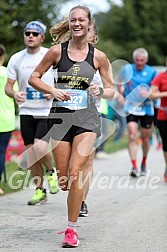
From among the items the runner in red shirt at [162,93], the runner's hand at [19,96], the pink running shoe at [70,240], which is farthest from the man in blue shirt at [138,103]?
the pink running shoe at [70,240]

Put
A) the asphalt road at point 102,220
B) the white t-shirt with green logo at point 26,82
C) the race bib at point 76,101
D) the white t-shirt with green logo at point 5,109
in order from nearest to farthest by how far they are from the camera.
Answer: the asphalt road at point 102,220, the race bib at point 76,101, the white t-shirt with green logo at point 26,82, the white t-shirt with green logo at point 5,109

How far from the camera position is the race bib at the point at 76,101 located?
660 centimetres

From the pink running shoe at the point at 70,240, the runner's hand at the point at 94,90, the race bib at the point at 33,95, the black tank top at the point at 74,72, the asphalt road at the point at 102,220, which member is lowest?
the asphalt road at the point at 102,220

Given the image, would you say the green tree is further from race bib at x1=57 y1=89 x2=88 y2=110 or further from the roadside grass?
race bib at x1=57 y1=89 x2=88 y2=110

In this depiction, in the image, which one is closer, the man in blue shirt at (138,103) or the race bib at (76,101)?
the race bib at (76,101)

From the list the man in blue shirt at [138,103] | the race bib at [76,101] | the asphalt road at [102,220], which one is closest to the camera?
the asphalt road at [102,220]

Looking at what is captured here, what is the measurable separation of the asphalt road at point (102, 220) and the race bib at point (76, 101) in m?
1.15

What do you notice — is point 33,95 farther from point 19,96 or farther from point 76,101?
point 76,101

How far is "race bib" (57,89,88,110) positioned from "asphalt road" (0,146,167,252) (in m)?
1.15

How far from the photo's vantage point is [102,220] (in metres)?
7.76

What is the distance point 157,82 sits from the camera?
1160 centimetres

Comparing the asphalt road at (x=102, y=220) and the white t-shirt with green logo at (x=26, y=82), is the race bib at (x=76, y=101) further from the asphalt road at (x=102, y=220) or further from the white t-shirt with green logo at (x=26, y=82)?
the white t-shirt with green logo at (x=26, y=82)

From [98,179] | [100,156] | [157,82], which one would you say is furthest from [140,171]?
[100,156]

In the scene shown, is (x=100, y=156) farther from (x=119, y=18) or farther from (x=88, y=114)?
(x=119, y=18)
